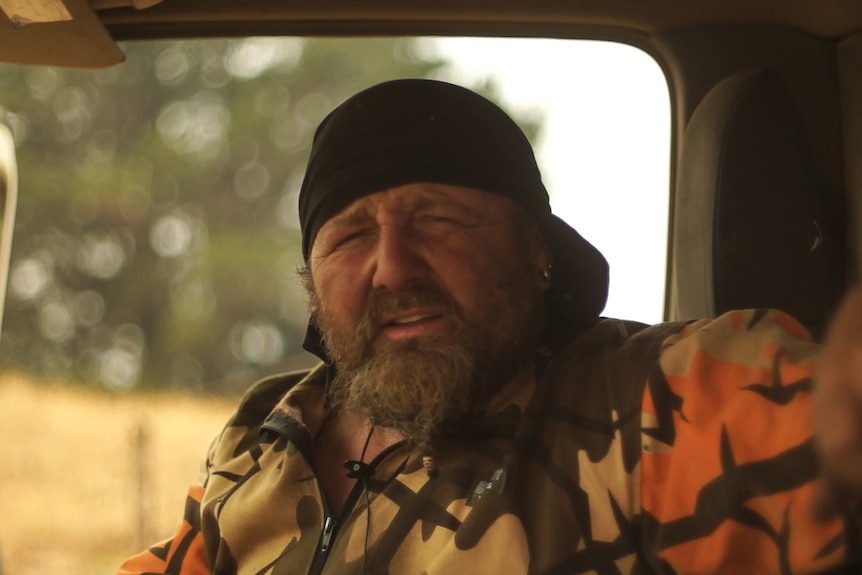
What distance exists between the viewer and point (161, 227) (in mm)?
5676

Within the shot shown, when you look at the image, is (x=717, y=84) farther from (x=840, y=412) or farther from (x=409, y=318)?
(x=840, y=412)

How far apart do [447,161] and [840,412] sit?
1317 millimetres

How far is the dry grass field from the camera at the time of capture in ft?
14.2

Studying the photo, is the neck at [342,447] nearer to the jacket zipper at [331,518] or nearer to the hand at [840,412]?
the jacket zipper at [331,518]

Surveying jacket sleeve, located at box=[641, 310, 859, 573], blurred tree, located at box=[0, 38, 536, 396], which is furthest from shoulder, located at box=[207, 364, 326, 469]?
blurred tree, located at box=[0, 38, 536, 396]

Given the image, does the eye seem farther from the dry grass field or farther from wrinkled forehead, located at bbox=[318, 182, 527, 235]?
the dry grass field

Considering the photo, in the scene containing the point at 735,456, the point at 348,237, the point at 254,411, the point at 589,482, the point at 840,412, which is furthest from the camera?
the point at 254,411

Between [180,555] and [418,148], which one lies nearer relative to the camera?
[418,148]

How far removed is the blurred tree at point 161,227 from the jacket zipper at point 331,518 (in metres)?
2.30

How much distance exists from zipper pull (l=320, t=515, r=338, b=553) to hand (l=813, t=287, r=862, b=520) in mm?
1157

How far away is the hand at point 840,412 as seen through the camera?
40.9 inches

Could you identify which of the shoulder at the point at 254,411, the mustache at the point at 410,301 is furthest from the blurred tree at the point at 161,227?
the mustache at the point at 410,301

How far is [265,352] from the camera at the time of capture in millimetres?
4969

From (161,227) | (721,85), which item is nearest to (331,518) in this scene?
(721,85)
